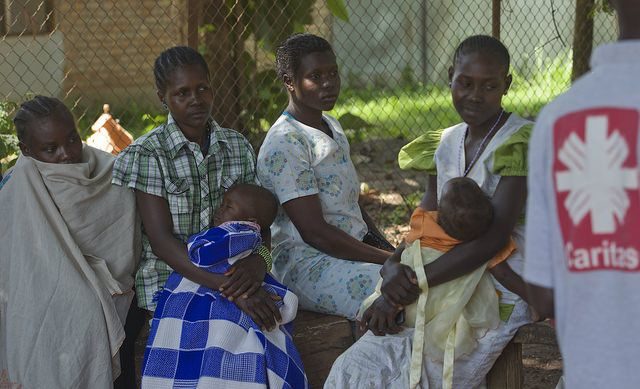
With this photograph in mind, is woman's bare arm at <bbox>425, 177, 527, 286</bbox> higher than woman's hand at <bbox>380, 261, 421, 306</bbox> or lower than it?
higher

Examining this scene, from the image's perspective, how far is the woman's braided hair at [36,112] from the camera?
11.8ft

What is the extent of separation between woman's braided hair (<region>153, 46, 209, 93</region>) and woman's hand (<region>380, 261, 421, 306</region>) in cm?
111

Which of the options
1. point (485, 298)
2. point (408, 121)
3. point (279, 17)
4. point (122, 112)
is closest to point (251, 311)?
point (485, 298)

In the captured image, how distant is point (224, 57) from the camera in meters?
6.51

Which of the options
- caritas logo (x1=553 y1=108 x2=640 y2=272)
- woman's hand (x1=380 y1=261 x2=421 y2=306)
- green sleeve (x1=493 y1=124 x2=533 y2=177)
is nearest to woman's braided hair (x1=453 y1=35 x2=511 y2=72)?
green sleeve (x1=493 y1=124 x2=533 y2=177)

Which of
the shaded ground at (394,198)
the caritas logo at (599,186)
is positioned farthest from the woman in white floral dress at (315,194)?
the caritas logo at (599,186)

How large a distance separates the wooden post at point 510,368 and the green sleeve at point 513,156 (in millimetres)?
600

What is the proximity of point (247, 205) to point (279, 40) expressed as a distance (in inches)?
120

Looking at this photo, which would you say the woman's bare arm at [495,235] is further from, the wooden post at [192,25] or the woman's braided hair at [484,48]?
the wooden post at [192,25]

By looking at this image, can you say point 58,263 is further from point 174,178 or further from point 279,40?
point 279,40

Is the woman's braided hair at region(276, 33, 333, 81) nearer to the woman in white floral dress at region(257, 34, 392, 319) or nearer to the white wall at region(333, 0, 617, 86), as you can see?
the woman in white floral dress at region(257, 34, 392, 319)

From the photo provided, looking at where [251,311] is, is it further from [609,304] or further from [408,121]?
[408,121]

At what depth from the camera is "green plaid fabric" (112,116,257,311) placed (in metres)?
3.66

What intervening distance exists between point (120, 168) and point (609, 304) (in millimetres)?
2190
